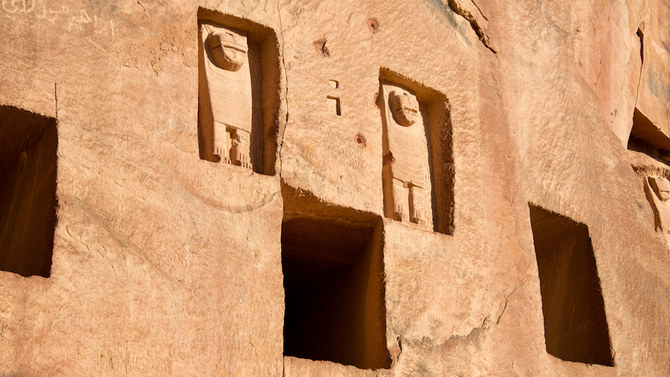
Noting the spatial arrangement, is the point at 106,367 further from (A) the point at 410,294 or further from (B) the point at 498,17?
(B) the point at 498,17

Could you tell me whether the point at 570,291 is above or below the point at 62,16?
below

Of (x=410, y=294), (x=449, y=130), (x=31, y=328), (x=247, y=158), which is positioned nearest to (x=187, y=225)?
(x=247, y=158)

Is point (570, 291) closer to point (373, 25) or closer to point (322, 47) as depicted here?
point (373, 25)

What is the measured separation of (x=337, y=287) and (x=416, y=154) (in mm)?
829

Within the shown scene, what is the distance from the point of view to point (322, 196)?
4504 millimetres

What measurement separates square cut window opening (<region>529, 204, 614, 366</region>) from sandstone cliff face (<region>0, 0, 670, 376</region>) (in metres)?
0.01

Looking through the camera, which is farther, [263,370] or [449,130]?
[449,130]

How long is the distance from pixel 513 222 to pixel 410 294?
0.98 m

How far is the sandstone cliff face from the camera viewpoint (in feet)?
12.3

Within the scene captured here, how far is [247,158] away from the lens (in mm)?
4332

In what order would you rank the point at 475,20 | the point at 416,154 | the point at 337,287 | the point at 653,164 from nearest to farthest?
the point at 416,154, the point at 337,287, the point at 475,20, the point at 653,164

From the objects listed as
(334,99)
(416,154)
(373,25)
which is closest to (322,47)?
(334,99)

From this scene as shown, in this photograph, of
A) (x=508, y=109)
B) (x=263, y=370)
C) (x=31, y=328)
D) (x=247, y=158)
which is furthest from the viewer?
(x=508, y=109)

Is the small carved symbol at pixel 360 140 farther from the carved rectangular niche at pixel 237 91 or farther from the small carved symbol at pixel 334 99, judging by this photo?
the carved rectangular niche at pixel 237 91
